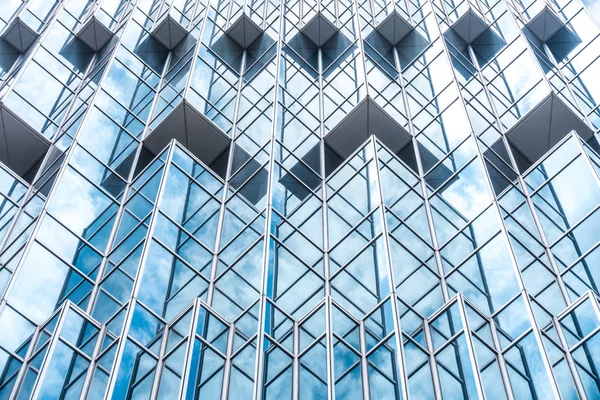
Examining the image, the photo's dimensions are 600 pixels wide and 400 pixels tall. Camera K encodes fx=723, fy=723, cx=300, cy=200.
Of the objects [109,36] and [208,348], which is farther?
[109,36]

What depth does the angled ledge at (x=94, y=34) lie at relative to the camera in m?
34.1

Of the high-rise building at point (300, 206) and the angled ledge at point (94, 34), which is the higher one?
the angled ledge at point (94, 34)

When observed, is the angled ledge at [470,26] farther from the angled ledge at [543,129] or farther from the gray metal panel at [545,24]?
the angled ledge at [543,129]

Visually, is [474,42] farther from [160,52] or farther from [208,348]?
[208,348]

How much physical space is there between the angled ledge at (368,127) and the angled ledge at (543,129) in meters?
4.12

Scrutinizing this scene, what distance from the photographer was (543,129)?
88.7ft

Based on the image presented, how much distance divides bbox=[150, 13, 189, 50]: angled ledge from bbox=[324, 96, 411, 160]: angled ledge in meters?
10.8

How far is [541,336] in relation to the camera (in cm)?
1752

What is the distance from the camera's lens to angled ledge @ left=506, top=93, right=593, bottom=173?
2656cm

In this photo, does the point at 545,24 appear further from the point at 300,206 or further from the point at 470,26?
the point at 300,206

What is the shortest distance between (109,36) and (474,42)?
1756cm

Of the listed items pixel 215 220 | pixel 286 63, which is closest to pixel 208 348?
pixel 215 220

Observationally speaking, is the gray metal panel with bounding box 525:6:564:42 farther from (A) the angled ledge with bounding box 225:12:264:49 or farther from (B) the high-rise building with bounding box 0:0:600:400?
(A) the angled ledge with bounding box 225:12:264:49

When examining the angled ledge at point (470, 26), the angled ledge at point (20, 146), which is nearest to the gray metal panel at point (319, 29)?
the angled ledge at point (470, 26)
